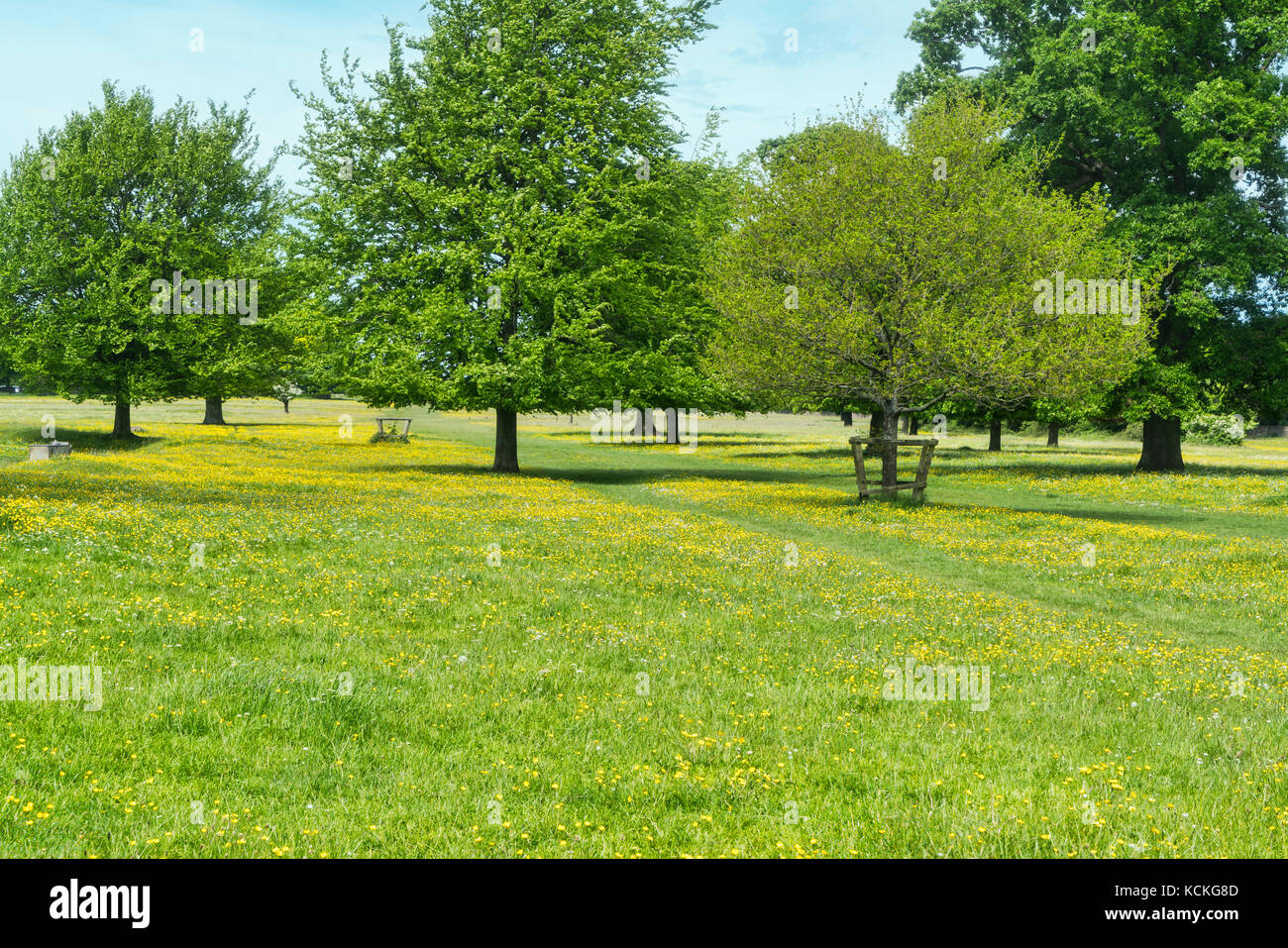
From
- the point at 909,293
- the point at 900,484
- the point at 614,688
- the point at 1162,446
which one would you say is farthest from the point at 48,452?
the point at 1162,446

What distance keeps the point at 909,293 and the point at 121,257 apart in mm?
39580

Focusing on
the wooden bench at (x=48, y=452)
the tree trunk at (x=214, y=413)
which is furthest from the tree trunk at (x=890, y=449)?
the tree trunk at (x=214, y=413)

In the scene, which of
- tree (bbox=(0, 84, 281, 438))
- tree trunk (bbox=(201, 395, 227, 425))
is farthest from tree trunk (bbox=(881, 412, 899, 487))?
tree trunk (bbox=(201, 395, 227, 425))

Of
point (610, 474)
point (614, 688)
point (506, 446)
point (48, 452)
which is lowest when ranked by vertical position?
point (614, 688)

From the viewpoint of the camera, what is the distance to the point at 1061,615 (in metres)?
15.4

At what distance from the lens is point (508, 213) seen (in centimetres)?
3809

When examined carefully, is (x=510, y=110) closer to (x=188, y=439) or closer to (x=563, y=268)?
(x=563, y=268)

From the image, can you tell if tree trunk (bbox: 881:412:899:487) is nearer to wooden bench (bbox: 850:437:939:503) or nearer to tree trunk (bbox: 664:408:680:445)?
wooden bench (bbox: 850:437:939:503)

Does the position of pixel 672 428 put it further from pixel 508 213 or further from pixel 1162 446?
pixel 508 213

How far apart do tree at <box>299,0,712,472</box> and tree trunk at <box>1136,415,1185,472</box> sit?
2429cm

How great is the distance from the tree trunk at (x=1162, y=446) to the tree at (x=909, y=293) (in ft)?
53.8

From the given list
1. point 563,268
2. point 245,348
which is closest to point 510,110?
point 563,268

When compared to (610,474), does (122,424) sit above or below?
above

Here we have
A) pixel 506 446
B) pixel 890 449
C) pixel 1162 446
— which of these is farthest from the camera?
pixel 1162 446
